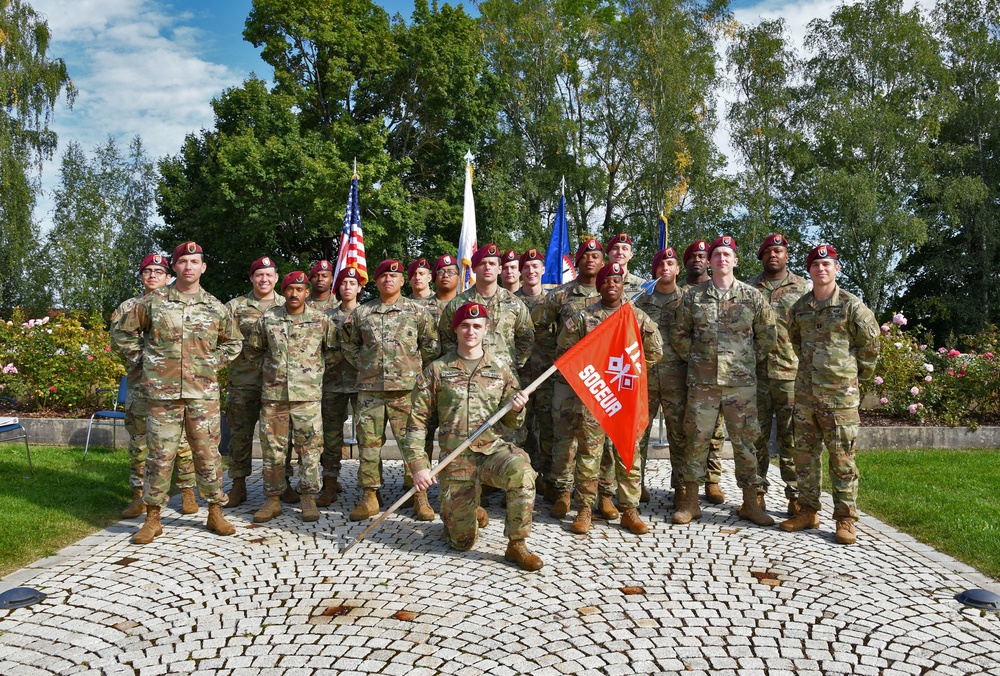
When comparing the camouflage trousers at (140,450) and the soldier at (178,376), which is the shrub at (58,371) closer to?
the camouflage trousers at (140,450)

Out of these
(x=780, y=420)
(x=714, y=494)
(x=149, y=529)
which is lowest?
(x=149, y=529)

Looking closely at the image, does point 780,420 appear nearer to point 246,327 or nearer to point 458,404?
point 458,404

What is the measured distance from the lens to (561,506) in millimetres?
6855

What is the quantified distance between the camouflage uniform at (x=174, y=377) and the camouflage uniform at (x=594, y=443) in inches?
122

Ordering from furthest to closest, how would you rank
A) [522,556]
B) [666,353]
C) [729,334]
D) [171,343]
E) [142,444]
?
[666,353] < [142,444] < [729,334] < [171,343] < [522,556]

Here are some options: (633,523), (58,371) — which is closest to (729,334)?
(633,523)

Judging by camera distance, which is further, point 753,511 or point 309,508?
point 309,508

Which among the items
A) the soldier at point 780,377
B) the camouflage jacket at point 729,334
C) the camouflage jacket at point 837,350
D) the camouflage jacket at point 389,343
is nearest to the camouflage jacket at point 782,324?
the soldier at point 780,377

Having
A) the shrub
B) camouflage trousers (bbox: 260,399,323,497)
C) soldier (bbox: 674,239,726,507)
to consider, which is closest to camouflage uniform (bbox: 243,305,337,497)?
camouflage trousers (bbox: 260,399,323,497)

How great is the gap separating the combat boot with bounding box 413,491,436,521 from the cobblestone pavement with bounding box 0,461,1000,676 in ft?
0.88

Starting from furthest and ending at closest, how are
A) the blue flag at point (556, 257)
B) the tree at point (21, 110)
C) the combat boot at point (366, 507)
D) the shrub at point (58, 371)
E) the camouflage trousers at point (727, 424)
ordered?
the tree at point (21, 110) → the shrub at point (58, 371) → the blue flag at point (556, 257) → the combat boot at point (366, 507) → the camouflage trousers at point (727, 424)

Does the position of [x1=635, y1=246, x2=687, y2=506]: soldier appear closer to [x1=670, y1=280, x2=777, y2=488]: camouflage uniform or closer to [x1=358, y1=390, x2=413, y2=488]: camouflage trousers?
[x1=670, y1=280, x2=777, y2=488]: camouflage uniform

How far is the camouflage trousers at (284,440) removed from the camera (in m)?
6.87

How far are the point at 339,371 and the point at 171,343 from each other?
1.76 metres
